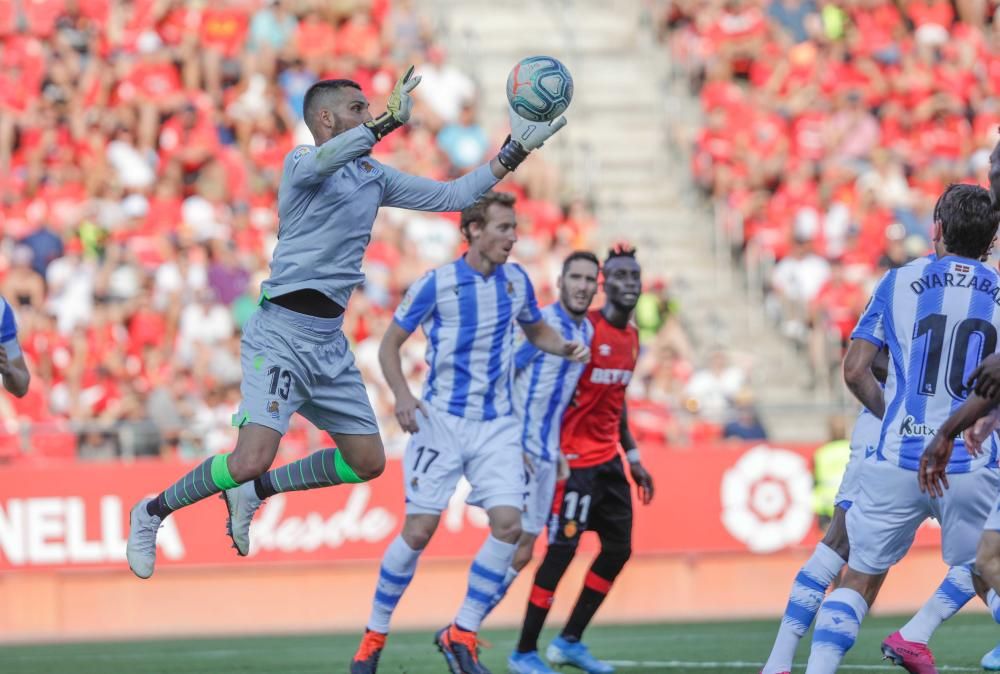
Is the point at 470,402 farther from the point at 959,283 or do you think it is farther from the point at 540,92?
the point at 959,283

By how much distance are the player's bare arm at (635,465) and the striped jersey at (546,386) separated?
487mm

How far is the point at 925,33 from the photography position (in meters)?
22.0

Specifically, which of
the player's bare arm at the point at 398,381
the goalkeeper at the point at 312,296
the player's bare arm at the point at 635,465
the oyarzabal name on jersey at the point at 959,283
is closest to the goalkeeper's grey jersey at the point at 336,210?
the goalkeeper at the point at 312,296

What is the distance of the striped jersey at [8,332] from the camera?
322 inches

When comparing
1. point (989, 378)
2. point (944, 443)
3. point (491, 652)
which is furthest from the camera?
point (491, 652)

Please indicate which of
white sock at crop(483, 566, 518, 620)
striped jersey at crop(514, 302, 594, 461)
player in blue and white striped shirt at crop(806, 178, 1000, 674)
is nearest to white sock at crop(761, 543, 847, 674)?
player in blue and white striped shirt at crop(806, 178, 1000, 674)

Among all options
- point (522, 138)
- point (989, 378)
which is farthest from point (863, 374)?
point (522, 138)

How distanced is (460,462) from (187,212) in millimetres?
8796

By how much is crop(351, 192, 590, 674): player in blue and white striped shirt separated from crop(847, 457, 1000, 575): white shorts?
2.74m

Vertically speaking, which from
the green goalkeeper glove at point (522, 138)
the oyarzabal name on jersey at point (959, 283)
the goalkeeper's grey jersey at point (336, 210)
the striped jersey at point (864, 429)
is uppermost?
the green goalkeeper glove at point (522, 138)

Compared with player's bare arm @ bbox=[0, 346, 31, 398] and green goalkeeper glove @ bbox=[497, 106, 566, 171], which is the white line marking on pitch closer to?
green goalkeeper glove @ bbox=[497, 106, 566, 171]

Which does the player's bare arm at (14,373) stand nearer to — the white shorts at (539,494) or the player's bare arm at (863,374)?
the white shorts at (539,494)

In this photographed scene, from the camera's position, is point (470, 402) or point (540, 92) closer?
point (540, 92)

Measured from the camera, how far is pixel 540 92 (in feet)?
25.2
